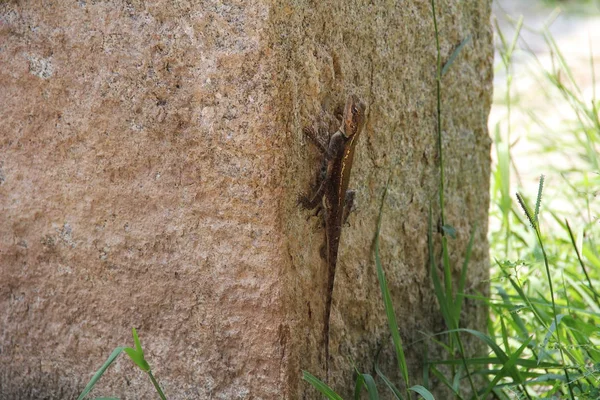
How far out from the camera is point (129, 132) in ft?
5.64

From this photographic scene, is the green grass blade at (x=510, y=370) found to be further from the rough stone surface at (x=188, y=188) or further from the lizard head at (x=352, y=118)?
the lizard head at (x=352, y=118)

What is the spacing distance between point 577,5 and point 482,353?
7471 mm

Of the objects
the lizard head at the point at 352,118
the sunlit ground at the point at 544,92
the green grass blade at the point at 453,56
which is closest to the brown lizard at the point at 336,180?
the lizard head at the point at 352,118

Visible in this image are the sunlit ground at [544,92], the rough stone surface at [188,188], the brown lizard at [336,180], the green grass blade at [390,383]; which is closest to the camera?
the rough stone surface at [188,188]

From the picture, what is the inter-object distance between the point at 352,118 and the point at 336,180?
146 mm

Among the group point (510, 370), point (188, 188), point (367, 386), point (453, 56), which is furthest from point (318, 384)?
point (453, 56)

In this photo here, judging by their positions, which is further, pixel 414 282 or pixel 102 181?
pixel 414 282

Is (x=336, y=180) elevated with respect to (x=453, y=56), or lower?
lower

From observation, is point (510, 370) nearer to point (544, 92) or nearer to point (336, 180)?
point (336, 180)

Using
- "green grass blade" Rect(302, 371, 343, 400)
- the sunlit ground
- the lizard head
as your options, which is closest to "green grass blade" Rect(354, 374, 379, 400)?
"green grass blade" Rect(302, 371, 343, 400)

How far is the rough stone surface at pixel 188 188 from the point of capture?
161 cm

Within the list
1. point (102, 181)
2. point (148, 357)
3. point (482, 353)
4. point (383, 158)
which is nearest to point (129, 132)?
point (102, 181)

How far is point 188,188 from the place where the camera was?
1.68 m

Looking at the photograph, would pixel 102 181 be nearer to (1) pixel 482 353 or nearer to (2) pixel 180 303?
(2) pixel 180 303
